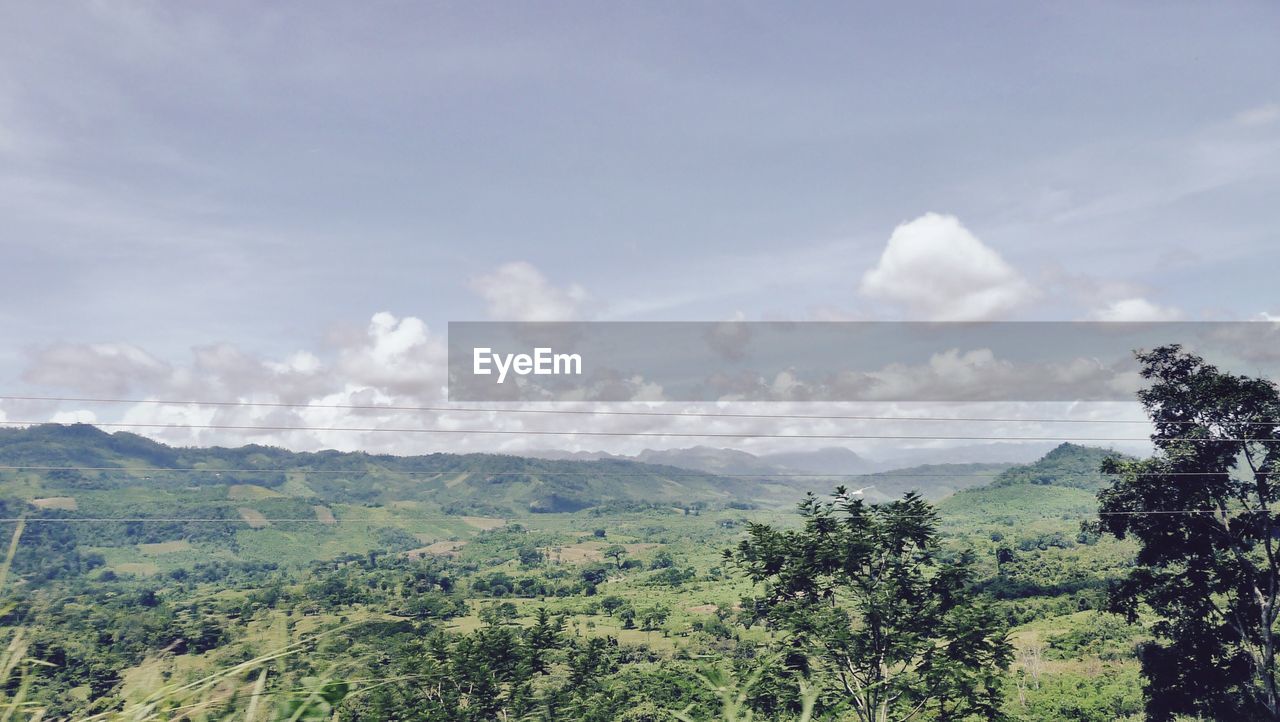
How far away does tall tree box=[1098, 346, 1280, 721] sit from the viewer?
2099 cm

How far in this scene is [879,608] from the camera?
19.4 m

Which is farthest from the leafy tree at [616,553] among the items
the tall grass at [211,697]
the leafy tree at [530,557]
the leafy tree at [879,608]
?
the tall grass at [211,697]

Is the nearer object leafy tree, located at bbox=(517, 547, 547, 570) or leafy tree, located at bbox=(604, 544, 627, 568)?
leafy tree, located at bbox=(604, 544, 627, 568)

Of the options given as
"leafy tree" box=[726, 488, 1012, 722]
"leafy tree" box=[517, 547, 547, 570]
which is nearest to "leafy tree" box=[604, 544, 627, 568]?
"leafy tree" box=[517, 547, 547, 570]

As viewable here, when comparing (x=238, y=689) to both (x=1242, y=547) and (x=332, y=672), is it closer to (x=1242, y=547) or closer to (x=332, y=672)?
(x=332, y=672)

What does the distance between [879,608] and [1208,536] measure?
11.1 meters

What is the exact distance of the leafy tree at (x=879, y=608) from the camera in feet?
62.6

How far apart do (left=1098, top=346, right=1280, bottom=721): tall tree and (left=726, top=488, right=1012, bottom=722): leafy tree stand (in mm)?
6196

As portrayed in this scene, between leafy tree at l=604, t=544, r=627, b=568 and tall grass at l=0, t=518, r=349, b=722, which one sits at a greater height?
tall grass at l=0, t=518, r=349, b=722

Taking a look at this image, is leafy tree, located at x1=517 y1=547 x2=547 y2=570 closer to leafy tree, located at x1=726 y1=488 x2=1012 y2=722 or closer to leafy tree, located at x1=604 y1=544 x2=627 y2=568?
leafy tree, located at x1=604 y1=544 x2=627 y2=568


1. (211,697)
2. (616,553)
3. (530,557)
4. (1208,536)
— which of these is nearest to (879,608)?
(1208,536)

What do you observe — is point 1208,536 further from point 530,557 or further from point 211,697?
point 530,557

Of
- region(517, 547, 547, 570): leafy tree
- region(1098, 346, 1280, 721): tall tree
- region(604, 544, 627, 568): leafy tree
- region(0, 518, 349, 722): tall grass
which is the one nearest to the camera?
region(0, 518, 349, 722): tall grass

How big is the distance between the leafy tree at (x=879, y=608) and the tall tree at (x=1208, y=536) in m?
6.20
